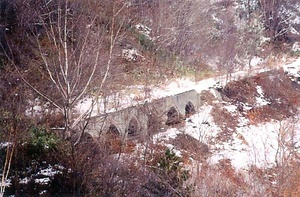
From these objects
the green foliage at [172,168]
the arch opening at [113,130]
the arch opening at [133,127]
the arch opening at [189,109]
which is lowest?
the green foliage at [172,168]

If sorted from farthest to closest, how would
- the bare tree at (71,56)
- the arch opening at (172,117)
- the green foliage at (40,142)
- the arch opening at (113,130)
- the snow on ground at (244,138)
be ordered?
1. the arch opening at (172,117)
2. the snow on ground at (244,138)
3. the arch opening at (113,130)
4. the bare tree at (71,56)
5. the green foliage at (40,142)

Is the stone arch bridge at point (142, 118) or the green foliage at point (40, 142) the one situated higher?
the stone arch bridge at point (142, 118)

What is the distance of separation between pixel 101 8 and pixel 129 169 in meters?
6.86

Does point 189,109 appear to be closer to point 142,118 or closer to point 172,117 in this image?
point 172,117

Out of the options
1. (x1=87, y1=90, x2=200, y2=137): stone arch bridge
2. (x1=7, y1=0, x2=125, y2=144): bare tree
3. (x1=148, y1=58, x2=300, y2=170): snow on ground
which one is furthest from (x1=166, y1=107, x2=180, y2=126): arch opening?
(x1=7, y1=0, x2=125, y2=144): bare tree

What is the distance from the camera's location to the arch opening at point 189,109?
43.4ft

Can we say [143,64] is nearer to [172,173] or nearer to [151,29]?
[151,29]

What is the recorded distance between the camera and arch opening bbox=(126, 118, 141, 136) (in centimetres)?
1019

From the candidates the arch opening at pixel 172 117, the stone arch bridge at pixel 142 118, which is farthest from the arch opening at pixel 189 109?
the arch opening at pixel 172 117

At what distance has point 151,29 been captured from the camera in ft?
54.9

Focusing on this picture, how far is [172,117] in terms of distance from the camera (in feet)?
41.1

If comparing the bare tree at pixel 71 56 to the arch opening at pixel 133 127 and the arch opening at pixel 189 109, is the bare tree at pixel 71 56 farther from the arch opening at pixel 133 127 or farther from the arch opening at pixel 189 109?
the arch opening at pixel 189 109

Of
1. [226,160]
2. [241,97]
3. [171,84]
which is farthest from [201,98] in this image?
[226,160]

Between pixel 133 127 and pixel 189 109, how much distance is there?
349 centimetres
